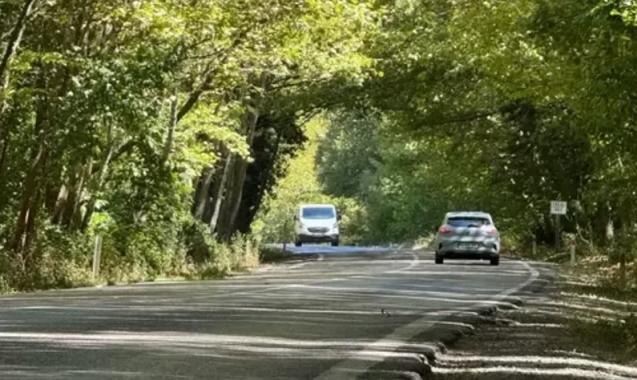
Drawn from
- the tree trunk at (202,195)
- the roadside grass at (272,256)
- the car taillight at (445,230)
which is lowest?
the roadside grass at (272,256)

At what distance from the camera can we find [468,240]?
40.6 m

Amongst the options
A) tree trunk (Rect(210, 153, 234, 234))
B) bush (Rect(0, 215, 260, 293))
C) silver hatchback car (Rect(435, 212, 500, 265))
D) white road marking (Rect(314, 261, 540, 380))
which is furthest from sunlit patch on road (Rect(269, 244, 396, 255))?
white road marking (Rect(314, 261, 540, 380))

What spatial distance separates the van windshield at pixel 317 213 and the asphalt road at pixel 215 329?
4222 cm

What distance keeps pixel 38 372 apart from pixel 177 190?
23.8 meters

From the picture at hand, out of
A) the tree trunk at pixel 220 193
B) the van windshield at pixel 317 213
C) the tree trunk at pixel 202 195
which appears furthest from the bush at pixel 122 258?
the van windshield at pixel 317 213

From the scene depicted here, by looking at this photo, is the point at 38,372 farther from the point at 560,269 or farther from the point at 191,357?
the point at 560,269

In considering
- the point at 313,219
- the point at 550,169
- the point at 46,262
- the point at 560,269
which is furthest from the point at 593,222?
the point at 46,262

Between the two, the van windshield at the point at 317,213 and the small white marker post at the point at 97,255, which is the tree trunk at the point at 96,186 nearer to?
the small white marker post at the point at 97,255

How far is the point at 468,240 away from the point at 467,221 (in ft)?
2.19

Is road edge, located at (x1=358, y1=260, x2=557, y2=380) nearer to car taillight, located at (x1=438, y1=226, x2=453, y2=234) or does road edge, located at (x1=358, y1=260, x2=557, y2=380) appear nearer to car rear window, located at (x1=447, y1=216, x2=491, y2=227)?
car rear window, located at (x1=447, y1=216, x2=491, y2=227)

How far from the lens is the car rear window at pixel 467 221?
40781 mm

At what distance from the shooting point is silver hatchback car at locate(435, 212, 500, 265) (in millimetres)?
40406

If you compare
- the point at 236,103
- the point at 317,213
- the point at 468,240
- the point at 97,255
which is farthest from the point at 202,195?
the point at 317,213

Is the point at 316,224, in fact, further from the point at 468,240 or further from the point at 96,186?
the point at 96,186
